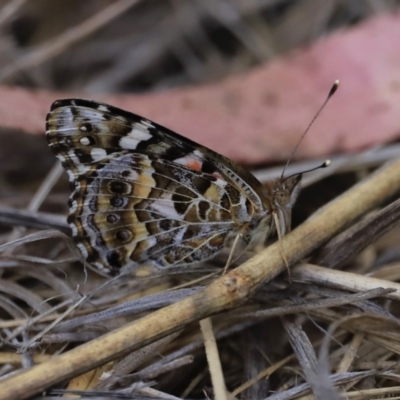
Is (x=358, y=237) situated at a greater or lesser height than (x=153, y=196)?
lesser

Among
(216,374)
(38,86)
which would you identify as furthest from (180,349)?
(38,86)

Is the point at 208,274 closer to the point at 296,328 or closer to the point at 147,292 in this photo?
the point at 147,292

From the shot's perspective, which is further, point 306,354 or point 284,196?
point 284,196

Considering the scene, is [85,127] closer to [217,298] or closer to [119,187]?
[119,187]

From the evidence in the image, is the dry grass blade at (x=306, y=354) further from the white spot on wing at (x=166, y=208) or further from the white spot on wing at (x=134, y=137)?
the white spot on wing at (x=134, y=137)

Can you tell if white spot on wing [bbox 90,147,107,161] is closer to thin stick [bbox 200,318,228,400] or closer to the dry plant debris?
the dry plant debris

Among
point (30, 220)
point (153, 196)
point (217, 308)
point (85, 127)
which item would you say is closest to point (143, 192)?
point (153, 196)

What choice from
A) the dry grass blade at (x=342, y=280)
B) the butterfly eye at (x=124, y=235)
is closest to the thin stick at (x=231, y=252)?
the dry grass blade at (x=342, y=280)
